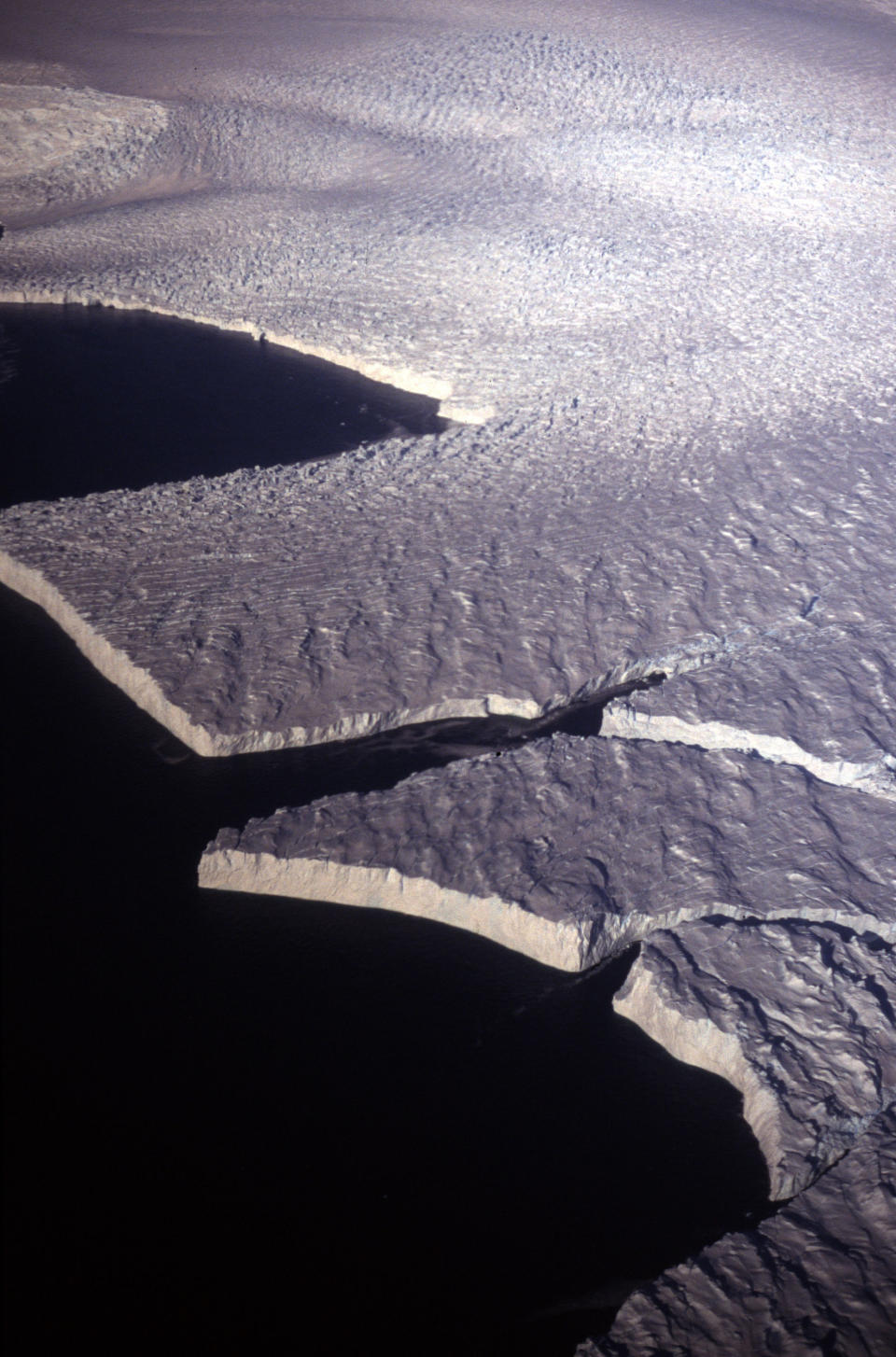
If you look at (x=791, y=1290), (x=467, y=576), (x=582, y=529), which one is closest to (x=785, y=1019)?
(x=791, y=1290)

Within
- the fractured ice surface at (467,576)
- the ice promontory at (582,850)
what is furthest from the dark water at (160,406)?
the ice promontory at (582,850)

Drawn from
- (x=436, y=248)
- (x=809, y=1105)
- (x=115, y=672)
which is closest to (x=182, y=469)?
(x=115, y=672)

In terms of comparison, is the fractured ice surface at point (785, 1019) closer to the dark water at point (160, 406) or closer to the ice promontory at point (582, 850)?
the ice promontory at point (582, 850)

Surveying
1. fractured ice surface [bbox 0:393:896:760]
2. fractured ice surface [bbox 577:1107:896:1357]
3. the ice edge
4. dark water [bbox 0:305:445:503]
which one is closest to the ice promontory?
fractured ice surface [bbox 0:393:896:760]

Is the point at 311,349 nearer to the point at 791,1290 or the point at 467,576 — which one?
the point at 467,576

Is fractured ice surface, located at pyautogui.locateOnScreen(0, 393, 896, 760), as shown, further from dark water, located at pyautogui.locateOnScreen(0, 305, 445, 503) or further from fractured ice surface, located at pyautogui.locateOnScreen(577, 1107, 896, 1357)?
fractured ice surface, located at pyautogui.locateOnScreen(577, 1107, 896, 1357)

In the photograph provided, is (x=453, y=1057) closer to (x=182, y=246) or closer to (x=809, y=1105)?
(x=809, y=1105)

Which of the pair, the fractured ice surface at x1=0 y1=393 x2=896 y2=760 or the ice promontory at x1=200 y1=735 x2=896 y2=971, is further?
the fractured ice surface at x1=0 y1=393 x2=896 y2=760

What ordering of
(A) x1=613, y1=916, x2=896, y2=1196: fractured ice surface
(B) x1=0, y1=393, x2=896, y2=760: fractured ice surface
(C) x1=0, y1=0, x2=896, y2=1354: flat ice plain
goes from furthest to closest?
(B) x1=0, y1=393, x2=896, y2=760: fractured ice surface < (C) x1=0, y1=0, x2=896, y2=1354: flat ice plain < (A) x1=613, y1=916, x2=896, y2=1196: fractured ice surface
